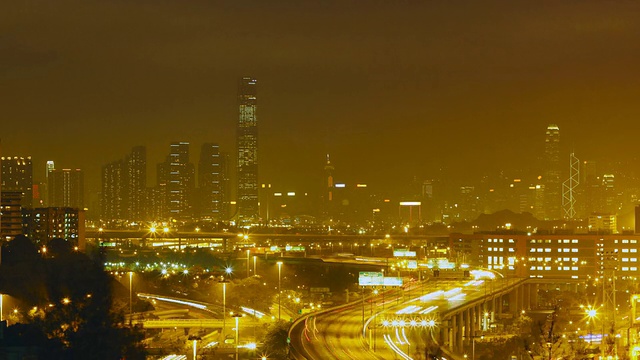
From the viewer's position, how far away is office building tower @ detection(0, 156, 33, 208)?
6750cm

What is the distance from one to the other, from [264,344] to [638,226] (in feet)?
130

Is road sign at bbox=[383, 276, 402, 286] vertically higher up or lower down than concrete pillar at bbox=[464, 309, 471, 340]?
higher up

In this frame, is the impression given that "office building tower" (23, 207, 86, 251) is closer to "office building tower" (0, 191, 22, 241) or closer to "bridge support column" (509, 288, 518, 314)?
"office building tower" (0, 191, 22, 241)

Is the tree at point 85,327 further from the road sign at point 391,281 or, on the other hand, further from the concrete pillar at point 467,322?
the road sign at point 391,281

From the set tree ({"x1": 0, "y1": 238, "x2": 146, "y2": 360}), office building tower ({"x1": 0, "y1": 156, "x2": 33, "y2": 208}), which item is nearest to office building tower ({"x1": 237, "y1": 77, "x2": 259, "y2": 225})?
office building tower ({"x1": 0, "y1": 156, "x2": 33, "y2": 208})

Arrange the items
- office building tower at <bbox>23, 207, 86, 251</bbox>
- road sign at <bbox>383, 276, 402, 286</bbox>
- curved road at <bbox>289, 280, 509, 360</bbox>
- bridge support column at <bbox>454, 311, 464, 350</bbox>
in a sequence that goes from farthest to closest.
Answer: office building tower at <bbox>23, 207, 86, 251</bbox> < road sign at <bbox>383, 276, 402, 286</bbox> < bridge support column at <bbox>454, 311, 464, 350</bbox> < curved road at <bbox>289, 280, 509, 360</bbox>

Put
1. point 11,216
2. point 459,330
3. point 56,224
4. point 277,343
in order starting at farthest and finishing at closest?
point 56,224 → point 11,216 → point 459,330 → point 277,343

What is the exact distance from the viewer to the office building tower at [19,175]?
6750 cm

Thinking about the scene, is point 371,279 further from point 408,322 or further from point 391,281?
point 408,322

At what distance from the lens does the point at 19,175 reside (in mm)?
68938

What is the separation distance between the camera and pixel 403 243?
70.8 m

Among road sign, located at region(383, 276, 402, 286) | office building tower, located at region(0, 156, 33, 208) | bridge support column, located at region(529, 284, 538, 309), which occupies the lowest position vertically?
bridge support column, located at region(529, 284, 538, 309)

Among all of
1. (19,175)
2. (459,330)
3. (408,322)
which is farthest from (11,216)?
(408,322)

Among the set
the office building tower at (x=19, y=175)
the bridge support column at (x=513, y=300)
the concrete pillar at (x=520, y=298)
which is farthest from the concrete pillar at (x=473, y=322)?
the office building tower at (x=19, y=175)
